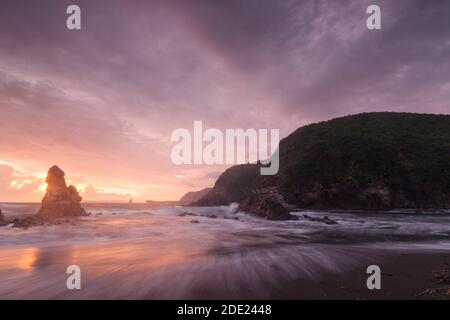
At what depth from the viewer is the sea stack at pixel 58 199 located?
111 feet

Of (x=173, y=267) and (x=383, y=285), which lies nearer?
(x=383, y=285)

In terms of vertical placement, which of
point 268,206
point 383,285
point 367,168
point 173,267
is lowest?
point 268,206

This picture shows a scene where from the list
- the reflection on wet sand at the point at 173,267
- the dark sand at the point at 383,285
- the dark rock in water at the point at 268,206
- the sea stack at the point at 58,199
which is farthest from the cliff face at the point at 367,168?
the dark sand at the point at 383,285

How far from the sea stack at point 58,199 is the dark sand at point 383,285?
35389 mm

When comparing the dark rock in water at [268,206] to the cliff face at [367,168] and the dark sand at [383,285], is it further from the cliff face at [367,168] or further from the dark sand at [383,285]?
the dark sand at [383,285]

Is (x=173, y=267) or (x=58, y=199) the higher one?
(x=58, y=199)

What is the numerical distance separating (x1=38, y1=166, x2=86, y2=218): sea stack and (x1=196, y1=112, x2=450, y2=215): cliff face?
24.7 metres

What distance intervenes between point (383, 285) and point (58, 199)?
37727 millimetres

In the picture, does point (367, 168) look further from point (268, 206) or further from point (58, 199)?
point (58, 199)

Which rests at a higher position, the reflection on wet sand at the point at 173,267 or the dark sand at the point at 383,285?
the dark sand at the point at 383,285

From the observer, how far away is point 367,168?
4794 centimetres

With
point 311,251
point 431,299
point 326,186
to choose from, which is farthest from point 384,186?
point 431,299

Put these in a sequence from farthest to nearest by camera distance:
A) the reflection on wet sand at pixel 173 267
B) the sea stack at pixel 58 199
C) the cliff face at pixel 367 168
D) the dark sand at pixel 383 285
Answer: the cliff face at pixel 367 168 → the sea stack at pixel 58 199 → the reflection on wet sand at pixel 173 267 → the dark sand at pixel 383 285

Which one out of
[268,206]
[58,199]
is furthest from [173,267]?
[58,199]
